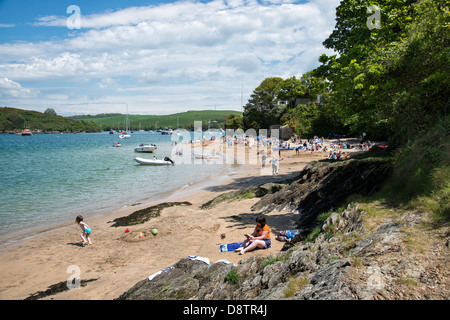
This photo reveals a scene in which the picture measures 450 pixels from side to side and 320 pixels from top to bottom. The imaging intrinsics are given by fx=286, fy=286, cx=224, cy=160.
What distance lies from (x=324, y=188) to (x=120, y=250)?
28.0 feet

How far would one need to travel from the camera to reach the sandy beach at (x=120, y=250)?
869 cm

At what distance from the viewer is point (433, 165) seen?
275 inches

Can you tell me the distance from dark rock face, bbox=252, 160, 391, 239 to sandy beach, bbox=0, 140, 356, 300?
0.74 meters

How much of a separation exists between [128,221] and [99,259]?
4465 millimetres

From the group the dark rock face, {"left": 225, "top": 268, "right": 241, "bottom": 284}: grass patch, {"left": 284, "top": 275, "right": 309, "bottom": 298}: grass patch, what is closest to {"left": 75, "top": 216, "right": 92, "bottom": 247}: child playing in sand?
the dark rock face

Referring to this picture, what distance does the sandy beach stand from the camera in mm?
8688

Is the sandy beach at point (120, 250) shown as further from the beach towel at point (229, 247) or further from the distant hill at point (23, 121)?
the distant hill at point (23, 121)

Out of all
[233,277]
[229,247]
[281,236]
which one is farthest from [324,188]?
A: [233,277]

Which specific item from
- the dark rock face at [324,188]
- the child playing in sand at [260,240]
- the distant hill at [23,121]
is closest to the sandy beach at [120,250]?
the child playing in sand at [260,240]

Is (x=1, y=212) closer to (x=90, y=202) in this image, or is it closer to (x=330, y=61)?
(x=90, y=202)

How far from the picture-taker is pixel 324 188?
463 inches

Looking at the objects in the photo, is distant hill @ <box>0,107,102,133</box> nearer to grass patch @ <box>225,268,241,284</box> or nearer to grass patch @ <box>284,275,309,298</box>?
grass patch @ <box>225,268,241,284</box>

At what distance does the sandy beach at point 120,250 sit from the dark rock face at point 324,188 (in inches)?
29.0
